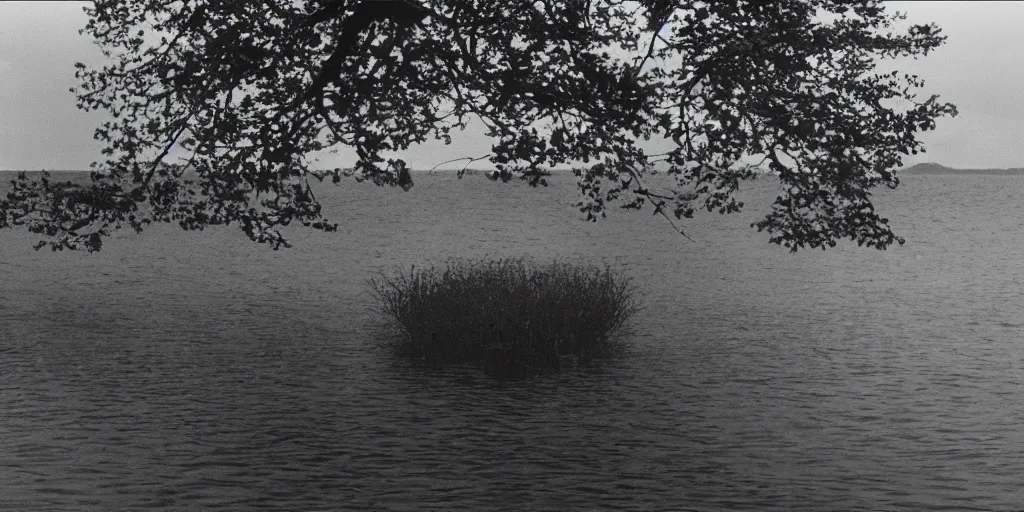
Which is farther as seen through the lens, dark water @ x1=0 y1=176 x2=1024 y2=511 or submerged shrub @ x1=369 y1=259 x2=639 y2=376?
submerged shrub @ x1=369 y1=259 x2=639 y2=376

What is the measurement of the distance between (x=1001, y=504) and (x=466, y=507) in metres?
6.80

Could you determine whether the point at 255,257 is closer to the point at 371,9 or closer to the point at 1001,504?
the point at 371,9

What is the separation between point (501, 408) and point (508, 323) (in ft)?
15.8

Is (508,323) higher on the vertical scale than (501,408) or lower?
higher

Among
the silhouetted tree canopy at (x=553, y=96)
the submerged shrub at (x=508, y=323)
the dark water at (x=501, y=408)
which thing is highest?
the silhouetted tree canopy at (x=553, y=96)

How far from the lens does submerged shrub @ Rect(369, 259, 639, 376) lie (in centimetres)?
2466

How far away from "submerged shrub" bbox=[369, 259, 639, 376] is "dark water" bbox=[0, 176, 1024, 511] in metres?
1.16

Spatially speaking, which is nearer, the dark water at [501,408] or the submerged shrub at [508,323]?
the dark water at [501,408]

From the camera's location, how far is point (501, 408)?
798 inches

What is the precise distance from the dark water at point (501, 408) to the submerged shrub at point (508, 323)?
116 centimetres

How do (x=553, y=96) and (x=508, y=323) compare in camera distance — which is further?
(x=508, y=323)

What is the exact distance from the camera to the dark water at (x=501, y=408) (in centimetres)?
1470

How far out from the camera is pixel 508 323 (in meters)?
24.9

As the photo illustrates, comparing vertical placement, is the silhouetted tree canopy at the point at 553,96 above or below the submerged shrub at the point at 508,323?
above
